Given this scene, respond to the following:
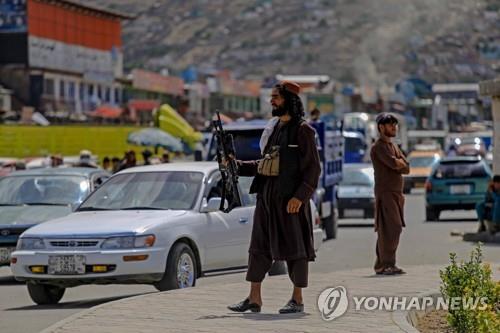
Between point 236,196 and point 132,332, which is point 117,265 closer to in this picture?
point 236,196

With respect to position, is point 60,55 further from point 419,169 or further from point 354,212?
point 354,212

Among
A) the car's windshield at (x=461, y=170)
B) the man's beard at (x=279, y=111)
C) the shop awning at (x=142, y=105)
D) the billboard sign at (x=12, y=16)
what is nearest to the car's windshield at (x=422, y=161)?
the car's windshield at (x=461, y=170)

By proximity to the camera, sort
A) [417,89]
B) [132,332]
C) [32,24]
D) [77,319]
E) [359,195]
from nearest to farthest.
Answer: [132,332]
[77,319]
[359,195]
[32,24]
[417,89]

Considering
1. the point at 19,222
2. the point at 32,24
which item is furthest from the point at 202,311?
the point at 32,24

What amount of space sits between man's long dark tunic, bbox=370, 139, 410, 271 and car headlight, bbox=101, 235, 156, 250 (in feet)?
9.00

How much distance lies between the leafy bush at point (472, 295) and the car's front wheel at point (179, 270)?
441 cm

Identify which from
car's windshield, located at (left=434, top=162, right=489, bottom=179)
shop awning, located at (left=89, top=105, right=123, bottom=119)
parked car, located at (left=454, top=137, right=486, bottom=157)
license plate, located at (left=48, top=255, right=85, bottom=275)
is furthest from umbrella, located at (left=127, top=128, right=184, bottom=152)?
shop awning, located at (left=89, top=105, right=123, bottom=119)

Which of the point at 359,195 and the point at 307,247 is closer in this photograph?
the point at 307,247

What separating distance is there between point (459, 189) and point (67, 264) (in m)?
19.9

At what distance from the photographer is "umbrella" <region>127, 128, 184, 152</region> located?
4597cm

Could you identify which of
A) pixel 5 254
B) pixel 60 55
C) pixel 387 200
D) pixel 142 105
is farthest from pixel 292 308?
pixel 142 105

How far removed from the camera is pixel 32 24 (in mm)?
80000

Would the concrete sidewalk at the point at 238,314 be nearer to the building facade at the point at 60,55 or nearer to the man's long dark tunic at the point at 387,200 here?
the man's long dark tunic at the point at 387,200

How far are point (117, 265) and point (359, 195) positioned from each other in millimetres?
19324
